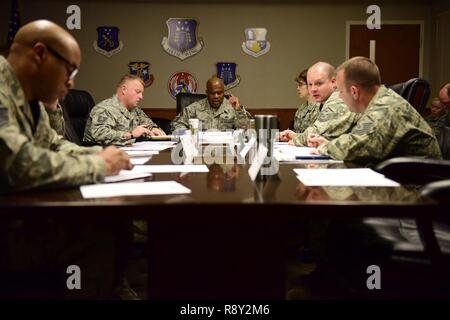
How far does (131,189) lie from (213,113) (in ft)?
12.7

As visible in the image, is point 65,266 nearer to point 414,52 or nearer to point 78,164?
point 78,164

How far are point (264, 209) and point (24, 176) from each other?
1.88 ft

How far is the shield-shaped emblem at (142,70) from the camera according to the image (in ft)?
22.8

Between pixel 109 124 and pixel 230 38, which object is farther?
pixel 230 38

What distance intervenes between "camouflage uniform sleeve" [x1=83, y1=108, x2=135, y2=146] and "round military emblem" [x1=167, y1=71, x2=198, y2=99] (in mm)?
3169

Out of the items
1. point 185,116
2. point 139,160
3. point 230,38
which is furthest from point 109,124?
point 230,38

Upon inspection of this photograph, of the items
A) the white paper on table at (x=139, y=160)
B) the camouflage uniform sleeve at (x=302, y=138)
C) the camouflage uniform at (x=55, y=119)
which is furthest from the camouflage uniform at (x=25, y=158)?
the camouflage uniform sleeve at (x=302, y=138)

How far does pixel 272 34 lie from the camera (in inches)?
275

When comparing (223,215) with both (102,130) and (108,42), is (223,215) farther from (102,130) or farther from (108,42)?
(108,42)

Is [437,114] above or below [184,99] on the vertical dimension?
below

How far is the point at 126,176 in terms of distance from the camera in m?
1.48

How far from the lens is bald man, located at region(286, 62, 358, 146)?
3.02m

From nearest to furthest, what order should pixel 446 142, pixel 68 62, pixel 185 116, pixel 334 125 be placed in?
pixel 68 62
pixel 446 142
pixel 334 125
pixel 185 116
